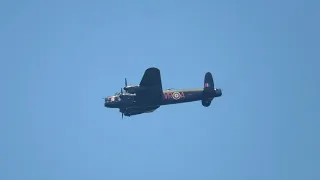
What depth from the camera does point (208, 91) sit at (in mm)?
54188

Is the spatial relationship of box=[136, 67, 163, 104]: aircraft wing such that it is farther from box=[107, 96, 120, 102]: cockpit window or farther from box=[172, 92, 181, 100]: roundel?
box=[107, 96, 120, 102]: cockpit window

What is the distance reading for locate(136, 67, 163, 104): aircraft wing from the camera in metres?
49.2

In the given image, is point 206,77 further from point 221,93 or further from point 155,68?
point 155,68

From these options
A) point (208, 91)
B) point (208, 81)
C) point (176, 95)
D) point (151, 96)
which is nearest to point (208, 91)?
point (208, 91)

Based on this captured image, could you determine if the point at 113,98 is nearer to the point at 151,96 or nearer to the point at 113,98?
the point at 113,98

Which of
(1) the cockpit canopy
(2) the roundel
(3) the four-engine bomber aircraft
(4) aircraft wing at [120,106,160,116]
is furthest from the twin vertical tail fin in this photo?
(1) the cockpit canopy

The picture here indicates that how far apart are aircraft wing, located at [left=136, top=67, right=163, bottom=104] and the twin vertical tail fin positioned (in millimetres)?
5542

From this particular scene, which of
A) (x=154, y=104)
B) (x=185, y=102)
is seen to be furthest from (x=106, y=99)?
(x=185, y=102)

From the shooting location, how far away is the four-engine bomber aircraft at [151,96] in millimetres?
50656

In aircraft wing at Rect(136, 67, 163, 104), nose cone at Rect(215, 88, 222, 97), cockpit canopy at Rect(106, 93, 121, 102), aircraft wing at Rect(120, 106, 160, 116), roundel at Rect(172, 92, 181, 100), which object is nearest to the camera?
aircraft wing at Rect(136, 67, 163, 104)

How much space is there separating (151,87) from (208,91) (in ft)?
24.1

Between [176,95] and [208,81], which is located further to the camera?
[208,81]

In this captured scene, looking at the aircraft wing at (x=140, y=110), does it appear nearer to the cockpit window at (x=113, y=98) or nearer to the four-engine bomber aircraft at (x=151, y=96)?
the four-engine bomber aircraft at (x=151, y=96)

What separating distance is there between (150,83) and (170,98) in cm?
367
